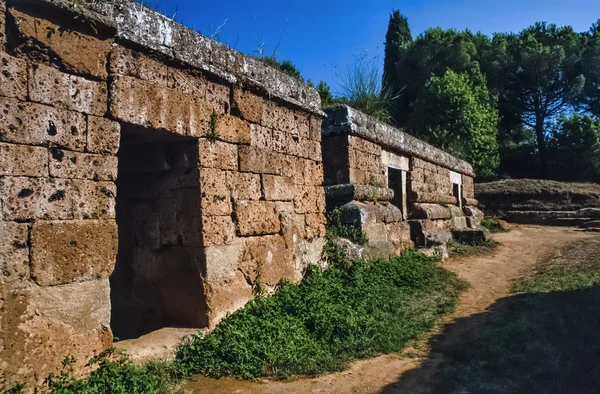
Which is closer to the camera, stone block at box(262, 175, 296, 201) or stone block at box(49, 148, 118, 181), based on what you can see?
stone block at box(49, 148, 118, 181)

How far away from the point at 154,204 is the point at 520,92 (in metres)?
26.5

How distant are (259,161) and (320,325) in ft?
6.57

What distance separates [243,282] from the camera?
5.04m

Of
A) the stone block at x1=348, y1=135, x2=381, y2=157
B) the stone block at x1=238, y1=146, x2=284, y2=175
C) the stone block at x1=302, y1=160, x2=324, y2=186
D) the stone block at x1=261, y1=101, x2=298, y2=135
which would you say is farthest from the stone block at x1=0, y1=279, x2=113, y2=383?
the stone block at x1=348, y1=135, x2=381, y2=157

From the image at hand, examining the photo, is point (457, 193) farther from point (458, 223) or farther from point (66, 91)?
point (66, 91)

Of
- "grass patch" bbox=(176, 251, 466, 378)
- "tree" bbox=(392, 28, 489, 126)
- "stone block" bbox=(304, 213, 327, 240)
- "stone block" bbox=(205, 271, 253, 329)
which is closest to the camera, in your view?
"grass patch" bbox=(176, 251, 466, 378)

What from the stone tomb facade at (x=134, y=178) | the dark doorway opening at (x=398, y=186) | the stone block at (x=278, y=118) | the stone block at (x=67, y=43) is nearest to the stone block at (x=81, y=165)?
the stone tomb facade at (x=134, y=178)

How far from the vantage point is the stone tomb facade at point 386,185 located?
789 cm

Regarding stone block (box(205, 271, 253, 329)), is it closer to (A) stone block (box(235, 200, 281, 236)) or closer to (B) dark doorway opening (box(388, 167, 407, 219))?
(A) stone block (box(235, 200, 281, 236))

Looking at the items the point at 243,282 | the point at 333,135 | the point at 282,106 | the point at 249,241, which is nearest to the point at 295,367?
the point at 243,282

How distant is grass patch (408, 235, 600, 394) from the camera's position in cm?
388

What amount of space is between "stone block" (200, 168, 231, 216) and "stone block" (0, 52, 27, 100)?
1.77 meters

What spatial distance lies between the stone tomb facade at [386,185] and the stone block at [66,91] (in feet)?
14.9

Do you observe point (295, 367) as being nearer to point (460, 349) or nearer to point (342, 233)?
point (460, 349)
